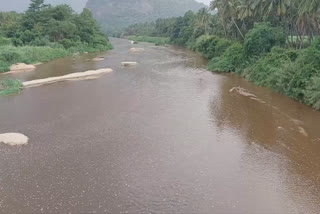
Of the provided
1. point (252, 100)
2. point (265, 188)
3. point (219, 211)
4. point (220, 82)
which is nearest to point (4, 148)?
point (219, 211)

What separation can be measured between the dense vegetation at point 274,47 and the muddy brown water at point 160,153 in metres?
1.47

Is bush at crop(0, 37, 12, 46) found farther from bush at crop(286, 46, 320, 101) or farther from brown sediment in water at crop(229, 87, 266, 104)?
bush at crop(286, 46, 320, 101)

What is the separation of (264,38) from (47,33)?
122 feet

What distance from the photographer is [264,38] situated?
106ft

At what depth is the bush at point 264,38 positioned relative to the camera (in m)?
32.4

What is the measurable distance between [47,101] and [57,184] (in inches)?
527

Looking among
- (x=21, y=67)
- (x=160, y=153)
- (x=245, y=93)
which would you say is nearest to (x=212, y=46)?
(x=245, y=93)

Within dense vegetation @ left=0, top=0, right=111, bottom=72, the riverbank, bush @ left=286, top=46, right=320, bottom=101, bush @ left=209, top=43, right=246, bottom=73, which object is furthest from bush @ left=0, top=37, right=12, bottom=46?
bush @ left=286, top=46, right=320, bottom=101

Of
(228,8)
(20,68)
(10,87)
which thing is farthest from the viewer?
A: (228,8)

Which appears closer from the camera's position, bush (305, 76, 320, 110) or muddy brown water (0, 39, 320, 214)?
Result: muddy brown water (0, 39, 320, 214)

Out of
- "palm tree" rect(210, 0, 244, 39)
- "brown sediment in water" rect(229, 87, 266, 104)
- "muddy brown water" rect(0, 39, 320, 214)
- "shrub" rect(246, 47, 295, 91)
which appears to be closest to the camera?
"muddy brown water" rect(0, 39, 320, 214)

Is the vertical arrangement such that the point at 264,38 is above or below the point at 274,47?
above

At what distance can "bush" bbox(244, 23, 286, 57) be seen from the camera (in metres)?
32.4

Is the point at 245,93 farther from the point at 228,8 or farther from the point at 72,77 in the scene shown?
the point at 228,8
